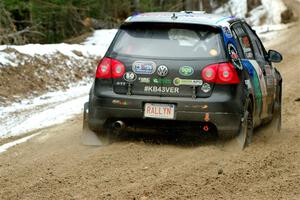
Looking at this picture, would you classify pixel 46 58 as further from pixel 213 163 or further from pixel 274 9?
pixel 274 9

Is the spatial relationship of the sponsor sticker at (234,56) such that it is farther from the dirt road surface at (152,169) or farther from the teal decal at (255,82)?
the dirt road surface at (152,169)

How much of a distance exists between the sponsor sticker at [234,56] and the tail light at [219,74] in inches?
7.9

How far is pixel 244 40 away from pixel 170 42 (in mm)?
1381

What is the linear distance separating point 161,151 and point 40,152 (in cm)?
151

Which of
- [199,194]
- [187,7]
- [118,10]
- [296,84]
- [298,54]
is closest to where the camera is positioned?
[199,194]

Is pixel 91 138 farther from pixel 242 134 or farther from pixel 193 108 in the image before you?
pixel 242 134

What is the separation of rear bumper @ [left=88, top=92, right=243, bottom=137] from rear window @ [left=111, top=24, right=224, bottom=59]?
497 mm

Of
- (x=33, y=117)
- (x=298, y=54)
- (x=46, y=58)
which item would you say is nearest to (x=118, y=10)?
(x=298, y=54)

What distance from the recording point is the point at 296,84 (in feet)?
49.8

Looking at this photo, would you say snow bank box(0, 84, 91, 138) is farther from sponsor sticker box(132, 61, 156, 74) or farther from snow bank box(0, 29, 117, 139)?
sponsor sticker box(132, 61, 156, 74)

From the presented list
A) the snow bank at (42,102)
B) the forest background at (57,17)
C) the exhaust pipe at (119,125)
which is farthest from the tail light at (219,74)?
the forest background at (57,17)

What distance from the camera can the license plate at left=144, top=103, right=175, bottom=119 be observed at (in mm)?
7824

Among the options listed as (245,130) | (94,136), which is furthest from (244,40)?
(94,136)

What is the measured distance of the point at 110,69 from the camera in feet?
26.5
